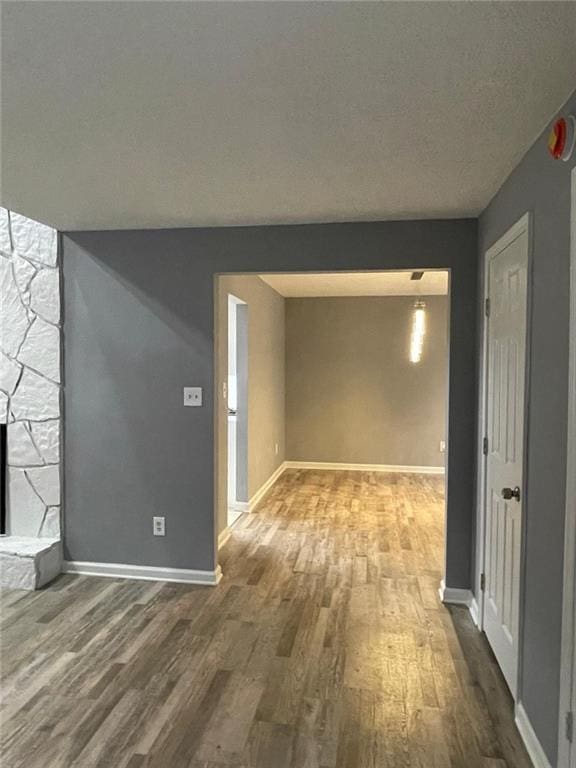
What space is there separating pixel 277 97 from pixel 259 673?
7.91 feet

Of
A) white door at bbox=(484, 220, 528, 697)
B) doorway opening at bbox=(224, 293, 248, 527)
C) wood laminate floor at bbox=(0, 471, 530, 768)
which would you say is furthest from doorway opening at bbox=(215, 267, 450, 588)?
white door at bbox=(484, 220, 528, 697)

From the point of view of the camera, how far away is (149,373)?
342 cm

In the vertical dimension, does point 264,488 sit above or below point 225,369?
below

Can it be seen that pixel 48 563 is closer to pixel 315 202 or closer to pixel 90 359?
pixel 90 359

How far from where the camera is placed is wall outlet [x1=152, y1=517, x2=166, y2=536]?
343cm

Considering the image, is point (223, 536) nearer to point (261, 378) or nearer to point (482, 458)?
point (261, 378)

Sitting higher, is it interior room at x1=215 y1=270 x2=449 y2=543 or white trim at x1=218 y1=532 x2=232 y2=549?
interior room at x1=215 y1=270 x2=449 y2=543

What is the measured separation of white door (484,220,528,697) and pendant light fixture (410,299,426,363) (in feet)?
11.7

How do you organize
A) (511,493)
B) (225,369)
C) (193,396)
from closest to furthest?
(511,493), (193,396), (225,369)

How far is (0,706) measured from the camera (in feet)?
7.07

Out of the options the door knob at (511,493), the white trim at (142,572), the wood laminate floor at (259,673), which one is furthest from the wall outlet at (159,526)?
the door knob at (511,493)

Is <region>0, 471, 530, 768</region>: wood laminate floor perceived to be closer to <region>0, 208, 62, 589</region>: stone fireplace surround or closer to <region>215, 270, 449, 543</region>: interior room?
<region>0, 208, 62, 589</region>: stone fireplace surround

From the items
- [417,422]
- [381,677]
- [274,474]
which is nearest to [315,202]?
[381,677]

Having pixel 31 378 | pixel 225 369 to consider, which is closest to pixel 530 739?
pixel 225 369
